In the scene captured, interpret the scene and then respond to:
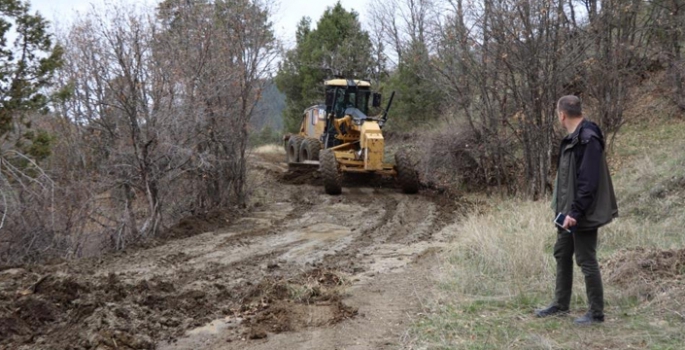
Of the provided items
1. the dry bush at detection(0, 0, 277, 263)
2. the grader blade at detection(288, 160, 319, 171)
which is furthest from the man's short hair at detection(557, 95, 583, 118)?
the grader blade at detection(288, 160, 319, 171)

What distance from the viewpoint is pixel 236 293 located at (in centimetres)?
655

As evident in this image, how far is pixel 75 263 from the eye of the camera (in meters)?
8.21

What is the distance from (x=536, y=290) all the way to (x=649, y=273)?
38.4 inches

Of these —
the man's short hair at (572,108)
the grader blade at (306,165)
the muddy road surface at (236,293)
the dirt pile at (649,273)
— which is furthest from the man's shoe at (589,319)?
the grader blade at (306,165)

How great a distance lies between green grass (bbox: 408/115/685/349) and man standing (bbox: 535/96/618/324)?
0.35m

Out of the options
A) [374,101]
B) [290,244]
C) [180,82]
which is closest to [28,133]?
[180,82]

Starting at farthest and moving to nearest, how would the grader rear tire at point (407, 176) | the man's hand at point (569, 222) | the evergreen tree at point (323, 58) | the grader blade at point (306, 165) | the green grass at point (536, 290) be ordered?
the evergreen tree at point (323, 58) → the grader blade at point (306, 165) → the grader rear tire at point (407, 176) → the man's hand at point (569, 222) → the green grass at point (536, 290)

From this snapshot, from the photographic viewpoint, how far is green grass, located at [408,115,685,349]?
4.61 metres

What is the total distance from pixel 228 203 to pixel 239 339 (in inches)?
349

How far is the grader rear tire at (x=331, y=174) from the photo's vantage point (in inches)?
604

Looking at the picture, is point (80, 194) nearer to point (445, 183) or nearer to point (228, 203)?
point (228, 203)

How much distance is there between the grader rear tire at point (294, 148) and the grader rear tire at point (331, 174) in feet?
13.8

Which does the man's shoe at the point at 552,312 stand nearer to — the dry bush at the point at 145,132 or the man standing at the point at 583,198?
the man standing at the point at 583,198

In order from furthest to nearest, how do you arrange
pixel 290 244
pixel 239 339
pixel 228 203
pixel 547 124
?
pixel 228 203 < pixel 547 124 < pixel 290 244 < pixel 239 339
